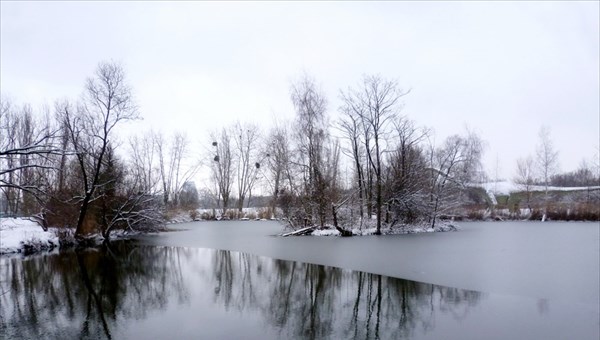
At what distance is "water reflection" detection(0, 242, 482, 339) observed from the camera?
247 inches

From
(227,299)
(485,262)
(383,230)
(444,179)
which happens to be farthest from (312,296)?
(444,179)

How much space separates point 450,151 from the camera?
31.0 meters

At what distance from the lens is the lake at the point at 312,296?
6156 millimetres

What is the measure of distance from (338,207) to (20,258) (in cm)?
1651

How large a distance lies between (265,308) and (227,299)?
1113 millimetres

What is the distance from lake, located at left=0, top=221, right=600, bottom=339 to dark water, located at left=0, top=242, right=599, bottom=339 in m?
0.03

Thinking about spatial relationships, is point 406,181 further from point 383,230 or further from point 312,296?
point 312,296

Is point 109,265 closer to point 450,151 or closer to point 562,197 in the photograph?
point 450,151

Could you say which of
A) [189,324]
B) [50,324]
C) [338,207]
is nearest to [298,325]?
[189,324]

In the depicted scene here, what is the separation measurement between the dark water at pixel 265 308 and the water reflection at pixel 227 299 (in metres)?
0.02

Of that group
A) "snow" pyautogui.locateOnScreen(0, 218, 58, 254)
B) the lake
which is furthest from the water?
"snow" pyautogui.locateOnScreen(0, 218, 58, 254)

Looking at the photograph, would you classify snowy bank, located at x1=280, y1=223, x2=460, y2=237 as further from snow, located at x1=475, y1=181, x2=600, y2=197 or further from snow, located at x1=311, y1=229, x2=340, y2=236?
snow, located at x1=475, y1=181, x2=600, y2=197

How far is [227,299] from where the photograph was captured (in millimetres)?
8109

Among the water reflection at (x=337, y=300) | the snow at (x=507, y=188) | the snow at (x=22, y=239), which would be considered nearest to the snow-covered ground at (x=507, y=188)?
the snow at (x=507, y=188)
